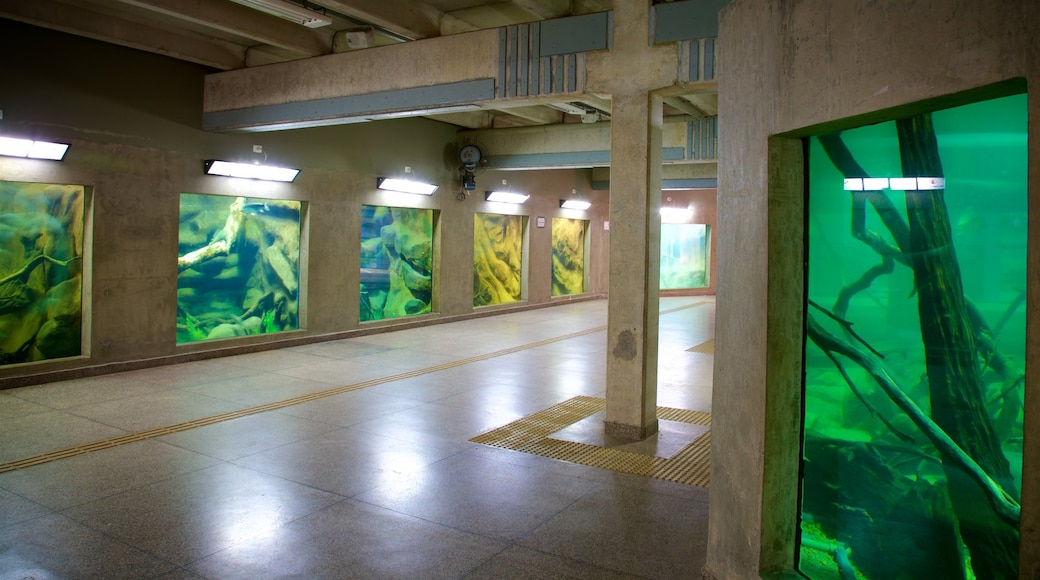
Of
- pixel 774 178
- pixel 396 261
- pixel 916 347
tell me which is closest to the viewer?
pixel 916 347

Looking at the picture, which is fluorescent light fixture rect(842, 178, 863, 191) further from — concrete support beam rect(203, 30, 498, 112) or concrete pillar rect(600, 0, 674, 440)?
concrete support beam rect(203, 30, 498, 112)

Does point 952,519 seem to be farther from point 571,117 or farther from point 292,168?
point 571,117

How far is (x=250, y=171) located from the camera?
11.2m

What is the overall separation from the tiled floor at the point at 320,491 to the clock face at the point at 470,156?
724 cm

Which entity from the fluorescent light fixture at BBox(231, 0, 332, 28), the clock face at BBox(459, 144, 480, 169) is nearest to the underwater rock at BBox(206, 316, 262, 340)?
the fluorescent light fixture at BBox(231, 0, 332, 28)

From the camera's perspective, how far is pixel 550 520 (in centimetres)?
487

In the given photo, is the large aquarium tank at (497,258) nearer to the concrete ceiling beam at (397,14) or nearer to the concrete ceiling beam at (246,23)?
the concrete ceiling beam at (246,23)

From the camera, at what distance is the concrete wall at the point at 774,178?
103 inches

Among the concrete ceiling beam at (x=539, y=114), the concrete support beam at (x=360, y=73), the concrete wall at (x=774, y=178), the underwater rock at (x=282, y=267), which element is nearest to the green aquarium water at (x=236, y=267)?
the underwater rock at (x=282, y=267)

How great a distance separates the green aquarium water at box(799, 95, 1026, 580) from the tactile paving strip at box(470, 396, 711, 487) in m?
2.41

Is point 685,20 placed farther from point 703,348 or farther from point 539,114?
point 539,114

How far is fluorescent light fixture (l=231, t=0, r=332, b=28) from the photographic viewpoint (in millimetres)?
7188

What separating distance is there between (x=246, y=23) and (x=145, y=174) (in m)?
2.87

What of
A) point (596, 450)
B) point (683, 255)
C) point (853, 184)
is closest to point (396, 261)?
point (596, 450)
